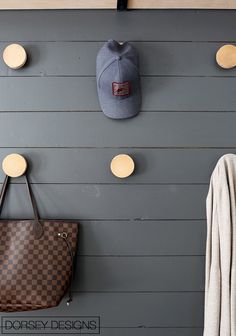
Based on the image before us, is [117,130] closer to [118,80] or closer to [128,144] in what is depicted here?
[128,144]

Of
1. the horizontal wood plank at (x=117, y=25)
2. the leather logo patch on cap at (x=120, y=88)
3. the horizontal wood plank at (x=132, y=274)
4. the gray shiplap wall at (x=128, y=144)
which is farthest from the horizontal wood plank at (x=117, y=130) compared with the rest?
the horizontal wood plank at (x=132, y=274)

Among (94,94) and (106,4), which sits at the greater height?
(106,4)

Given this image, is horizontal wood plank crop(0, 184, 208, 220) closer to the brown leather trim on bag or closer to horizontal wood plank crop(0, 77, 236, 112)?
the brown leather trim on bag

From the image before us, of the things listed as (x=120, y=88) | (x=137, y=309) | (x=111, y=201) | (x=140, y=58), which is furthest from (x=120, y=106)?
(x=137, y=309)

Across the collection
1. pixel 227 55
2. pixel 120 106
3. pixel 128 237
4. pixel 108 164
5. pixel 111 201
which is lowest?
pixel 128 237

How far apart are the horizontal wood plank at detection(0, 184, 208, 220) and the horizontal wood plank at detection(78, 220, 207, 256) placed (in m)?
0.02

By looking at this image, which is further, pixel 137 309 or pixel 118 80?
pixel 137 309

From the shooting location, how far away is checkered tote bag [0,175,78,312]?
3.59ft

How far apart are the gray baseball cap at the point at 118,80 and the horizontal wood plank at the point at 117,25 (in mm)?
79

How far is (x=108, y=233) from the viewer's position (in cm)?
120

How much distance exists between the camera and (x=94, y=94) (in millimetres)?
1196

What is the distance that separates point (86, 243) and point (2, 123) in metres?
0.49

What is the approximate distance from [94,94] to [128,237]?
493 mm

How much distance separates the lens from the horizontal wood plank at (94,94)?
1.19 metres
